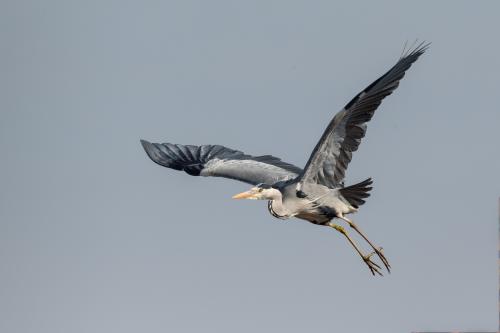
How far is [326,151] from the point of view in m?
15.6

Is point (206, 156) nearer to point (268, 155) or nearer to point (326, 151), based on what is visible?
point (268, 155)

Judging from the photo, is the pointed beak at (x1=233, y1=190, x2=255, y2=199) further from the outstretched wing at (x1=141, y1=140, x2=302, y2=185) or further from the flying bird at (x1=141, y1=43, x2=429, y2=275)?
the outstretched wing at (x1=141, y1=140, x2=302, y2=185)

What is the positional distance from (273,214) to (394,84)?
2.96 m

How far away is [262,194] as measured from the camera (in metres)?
16.5

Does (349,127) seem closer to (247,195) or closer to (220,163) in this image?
(247,195)

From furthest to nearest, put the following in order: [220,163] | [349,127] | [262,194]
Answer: [220,163] → [262,194] → [349,127]

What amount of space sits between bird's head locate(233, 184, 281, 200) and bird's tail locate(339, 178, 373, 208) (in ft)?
3.45

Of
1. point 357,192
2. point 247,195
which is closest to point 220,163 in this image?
point 247,195

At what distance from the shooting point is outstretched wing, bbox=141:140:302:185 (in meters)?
18.4

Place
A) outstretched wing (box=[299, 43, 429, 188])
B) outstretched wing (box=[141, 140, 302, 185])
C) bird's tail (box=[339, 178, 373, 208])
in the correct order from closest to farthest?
outstretched wing (box=[299, 43, 429, 188]) < bird's tail (box=[339, 178, 373, 208]) < outstretched wing (box=[141, 140, 302, 185])

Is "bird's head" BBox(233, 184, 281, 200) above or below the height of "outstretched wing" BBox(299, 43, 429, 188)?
below

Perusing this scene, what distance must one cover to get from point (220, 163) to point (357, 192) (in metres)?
3.67

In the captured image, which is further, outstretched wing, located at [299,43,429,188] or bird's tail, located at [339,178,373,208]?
bird's tail, located at [339,178,373,208]

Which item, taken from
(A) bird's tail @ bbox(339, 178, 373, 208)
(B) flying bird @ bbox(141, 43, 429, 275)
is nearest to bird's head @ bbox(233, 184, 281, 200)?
(B) flying bird @ bbox(141, 43, 429, 275)
